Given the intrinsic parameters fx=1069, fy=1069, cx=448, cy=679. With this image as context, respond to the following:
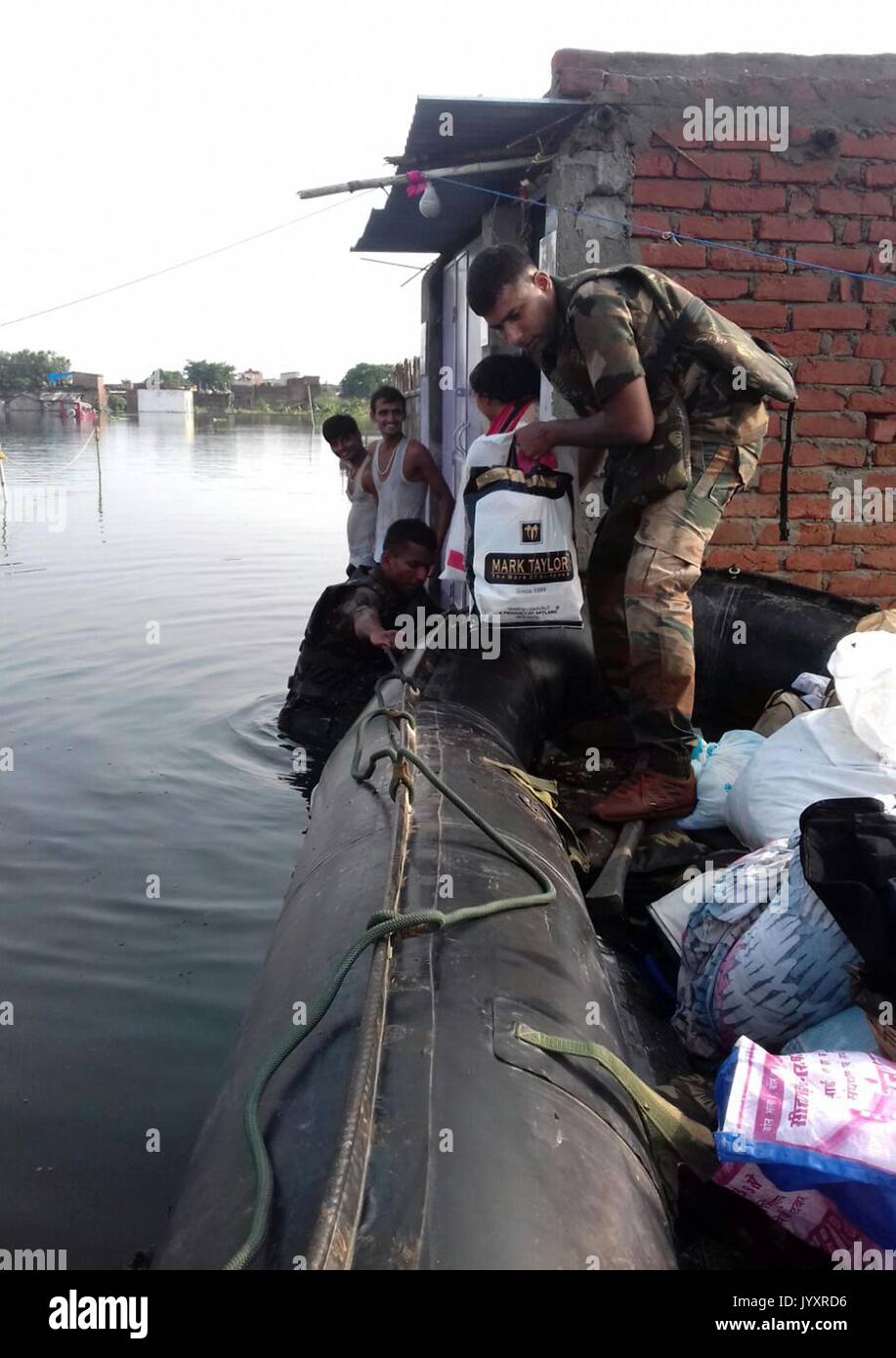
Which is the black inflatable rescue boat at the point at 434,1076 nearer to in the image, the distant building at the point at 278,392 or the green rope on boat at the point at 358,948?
the green rope on boat at the point at 358,948

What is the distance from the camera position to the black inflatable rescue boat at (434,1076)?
131 cm

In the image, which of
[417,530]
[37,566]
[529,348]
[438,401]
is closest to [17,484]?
[37,566]

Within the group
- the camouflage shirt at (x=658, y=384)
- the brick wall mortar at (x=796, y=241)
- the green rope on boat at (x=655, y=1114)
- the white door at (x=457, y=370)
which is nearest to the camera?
the green rope on boat at (x=655, y=1114)

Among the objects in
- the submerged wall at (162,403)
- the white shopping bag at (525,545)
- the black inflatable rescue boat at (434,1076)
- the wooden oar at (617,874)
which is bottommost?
the wooden oar at (617,874)

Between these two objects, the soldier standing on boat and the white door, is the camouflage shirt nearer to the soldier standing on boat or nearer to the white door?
the soldier standing on boat

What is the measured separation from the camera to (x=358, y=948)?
5.67 feet

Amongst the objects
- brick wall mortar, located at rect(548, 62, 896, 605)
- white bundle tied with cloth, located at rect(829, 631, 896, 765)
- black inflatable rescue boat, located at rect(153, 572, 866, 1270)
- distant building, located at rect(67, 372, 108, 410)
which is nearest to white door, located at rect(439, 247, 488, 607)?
brick wall mortar, located at rect(548, 62, 896, 605)

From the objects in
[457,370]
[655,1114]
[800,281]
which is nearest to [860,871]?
[655,1114]

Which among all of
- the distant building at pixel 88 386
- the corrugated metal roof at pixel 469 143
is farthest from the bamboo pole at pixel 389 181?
the distant building at pixel 88 386

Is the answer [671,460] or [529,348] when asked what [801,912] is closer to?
[671,460]

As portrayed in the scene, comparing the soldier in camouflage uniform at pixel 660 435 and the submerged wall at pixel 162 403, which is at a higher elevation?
the submerged wall at pixel 162 403

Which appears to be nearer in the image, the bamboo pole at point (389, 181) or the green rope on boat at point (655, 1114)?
the green rope on boat at point (655, 1114)

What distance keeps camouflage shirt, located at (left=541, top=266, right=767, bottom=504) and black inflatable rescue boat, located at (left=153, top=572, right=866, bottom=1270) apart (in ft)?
3.37

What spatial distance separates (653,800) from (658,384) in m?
1.23
